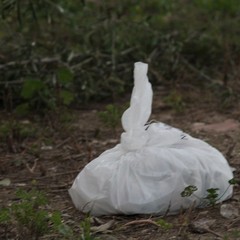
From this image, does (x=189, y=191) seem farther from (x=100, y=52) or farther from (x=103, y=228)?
(x=100, y=52)

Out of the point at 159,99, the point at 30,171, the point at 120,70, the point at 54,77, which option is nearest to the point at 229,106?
the point at 159,99

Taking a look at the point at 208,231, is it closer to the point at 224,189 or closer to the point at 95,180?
the point at 224,189

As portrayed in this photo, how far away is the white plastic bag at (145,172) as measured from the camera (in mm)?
2797

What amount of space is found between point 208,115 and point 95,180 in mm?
1759

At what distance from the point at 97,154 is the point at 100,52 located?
1301 millimetres

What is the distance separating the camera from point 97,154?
3.76 m

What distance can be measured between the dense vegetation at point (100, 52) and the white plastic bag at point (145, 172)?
4.07ft

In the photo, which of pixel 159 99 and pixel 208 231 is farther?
pixel 159 99

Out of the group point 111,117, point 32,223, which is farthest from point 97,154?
point 32,223

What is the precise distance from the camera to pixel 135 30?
512 centimetres

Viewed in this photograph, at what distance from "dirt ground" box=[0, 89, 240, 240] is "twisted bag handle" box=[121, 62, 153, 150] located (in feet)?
1.02

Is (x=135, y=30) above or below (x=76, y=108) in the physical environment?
above

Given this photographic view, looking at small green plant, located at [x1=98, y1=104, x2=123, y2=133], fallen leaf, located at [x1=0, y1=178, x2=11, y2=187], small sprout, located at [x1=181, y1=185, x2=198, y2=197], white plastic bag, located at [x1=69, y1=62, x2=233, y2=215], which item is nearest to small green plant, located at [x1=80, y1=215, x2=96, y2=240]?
white plastic bag, located at [x1=69, y1=62, x2=233, y2=215]

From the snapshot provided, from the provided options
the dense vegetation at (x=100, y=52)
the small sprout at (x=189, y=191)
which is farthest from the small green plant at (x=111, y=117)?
the small sprout at (x=189, y=191)
